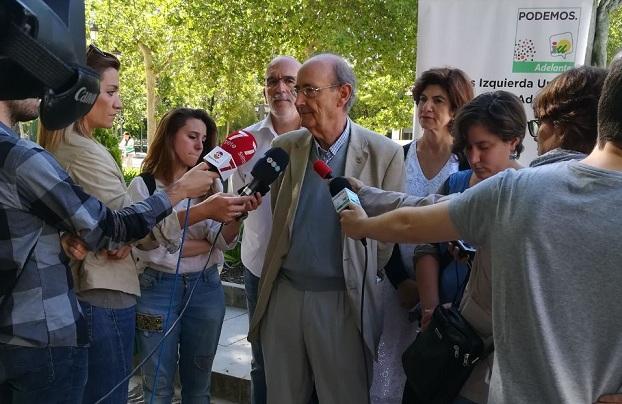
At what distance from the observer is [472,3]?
12.9ft

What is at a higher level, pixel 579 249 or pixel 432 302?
pixel 579 249

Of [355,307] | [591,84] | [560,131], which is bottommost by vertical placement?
[355,307]

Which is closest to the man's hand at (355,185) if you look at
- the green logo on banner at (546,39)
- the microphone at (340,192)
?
the microphone at (340,192)

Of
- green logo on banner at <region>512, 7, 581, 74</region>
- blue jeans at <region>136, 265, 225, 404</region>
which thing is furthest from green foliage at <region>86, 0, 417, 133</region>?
blue jeans at <region>136, 265, 225, 404</region>

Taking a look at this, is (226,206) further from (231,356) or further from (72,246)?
(231,356)

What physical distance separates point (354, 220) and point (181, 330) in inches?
55.0

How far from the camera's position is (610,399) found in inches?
52.1

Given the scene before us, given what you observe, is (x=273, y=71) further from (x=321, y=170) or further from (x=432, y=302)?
(x=432, y=302)

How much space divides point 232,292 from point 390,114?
11828 mm

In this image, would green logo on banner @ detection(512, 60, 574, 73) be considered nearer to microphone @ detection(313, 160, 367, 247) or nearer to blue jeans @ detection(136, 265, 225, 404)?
microphone @ detection(313, 160, 367, 247)

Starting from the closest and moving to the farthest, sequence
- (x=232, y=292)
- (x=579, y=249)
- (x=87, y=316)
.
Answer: (x=579, y=249) < (x=87, y=316) < (x=232, y=292)

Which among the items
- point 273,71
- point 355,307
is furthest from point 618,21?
point 355,307

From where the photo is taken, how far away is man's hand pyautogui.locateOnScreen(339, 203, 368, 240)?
73.8 inches

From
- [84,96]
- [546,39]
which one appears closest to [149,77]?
[546,39]
